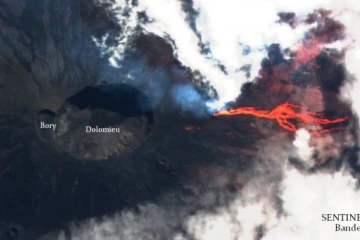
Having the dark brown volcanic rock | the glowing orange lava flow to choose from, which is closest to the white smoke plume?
the glowing orange lava flow

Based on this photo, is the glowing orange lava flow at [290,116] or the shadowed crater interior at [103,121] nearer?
the shadowed crater interior at [103,121]

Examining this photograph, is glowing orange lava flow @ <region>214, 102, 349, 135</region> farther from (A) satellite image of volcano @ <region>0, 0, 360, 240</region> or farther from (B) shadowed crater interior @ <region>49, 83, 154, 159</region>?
(B) shadowed crater interior @ <region>49, 83, 154, 159</region>

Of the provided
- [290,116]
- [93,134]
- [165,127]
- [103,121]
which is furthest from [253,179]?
[93,134]

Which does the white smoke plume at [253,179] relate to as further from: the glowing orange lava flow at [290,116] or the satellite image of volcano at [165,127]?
the glowing orange lava flow at [290,116]

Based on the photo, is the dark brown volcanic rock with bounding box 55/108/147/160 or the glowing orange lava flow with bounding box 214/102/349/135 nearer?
the dark brown volcanic rock with bounding box 55/108/147/160

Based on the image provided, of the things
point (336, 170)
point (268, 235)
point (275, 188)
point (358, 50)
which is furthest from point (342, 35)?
point (268, 235)

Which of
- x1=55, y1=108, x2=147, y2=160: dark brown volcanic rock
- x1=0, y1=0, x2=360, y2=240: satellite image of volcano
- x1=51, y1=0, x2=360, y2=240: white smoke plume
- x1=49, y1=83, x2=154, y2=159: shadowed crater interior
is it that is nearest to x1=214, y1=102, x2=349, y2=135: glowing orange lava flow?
x1=0, y1=0, x2=360, y2=240: satellite image of volcano

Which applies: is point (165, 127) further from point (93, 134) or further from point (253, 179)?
point (253, 179)

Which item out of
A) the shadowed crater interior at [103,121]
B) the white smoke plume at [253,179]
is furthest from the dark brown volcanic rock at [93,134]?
A: the white smoke plume at [253,179]
